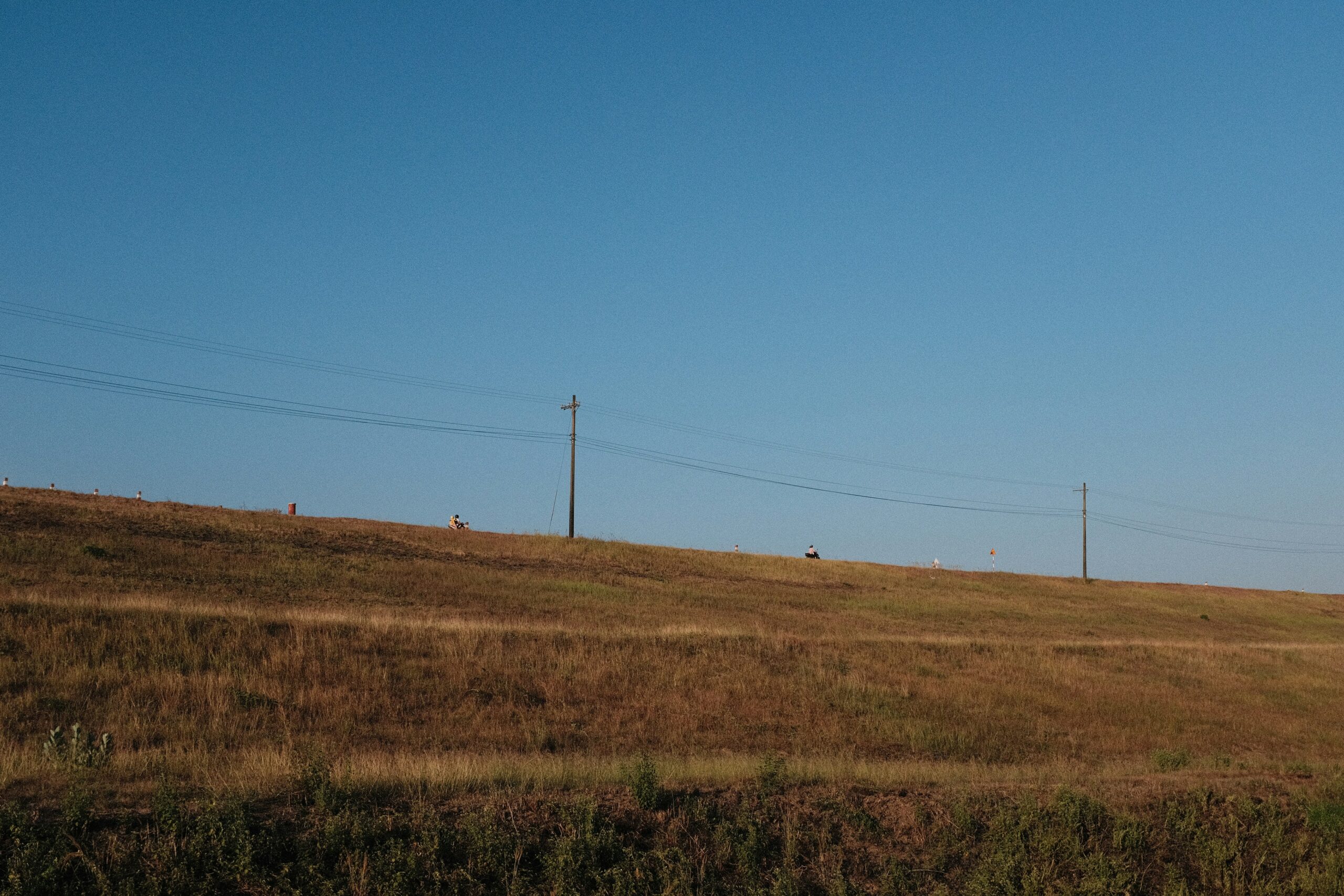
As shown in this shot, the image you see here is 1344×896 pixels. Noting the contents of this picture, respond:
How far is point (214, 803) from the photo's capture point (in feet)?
30.8

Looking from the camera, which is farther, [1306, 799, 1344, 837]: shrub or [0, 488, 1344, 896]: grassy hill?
[1306, 799, 1344, 837]: shrub

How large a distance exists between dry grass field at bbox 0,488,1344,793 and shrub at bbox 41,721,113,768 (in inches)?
12.4

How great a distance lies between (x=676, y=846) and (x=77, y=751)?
7.41m

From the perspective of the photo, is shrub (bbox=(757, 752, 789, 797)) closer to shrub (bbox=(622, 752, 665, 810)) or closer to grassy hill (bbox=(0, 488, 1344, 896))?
grassy hill (bbox=(0, 488, 1344, 896))

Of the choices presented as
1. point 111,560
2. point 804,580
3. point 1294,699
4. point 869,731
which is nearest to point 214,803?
point 869,731

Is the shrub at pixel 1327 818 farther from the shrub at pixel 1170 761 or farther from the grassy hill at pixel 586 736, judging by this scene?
the shrub at pixel 1170 761

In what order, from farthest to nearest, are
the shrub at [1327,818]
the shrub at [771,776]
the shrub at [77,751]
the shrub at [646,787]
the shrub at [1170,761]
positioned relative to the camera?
the shrub at [1170,761], the shrub at [1327,818], the shrub at [771,776], the shrub at [77,751], the shrub at [646,787]

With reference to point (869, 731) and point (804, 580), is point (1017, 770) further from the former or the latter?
point (804, 580)

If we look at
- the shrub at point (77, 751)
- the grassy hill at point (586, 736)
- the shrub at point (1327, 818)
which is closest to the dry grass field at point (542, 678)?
→ the grassy hill at point (586, 736)

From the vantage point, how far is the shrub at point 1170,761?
1761 centimetres

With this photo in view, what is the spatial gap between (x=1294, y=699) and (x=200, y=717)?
103 feet

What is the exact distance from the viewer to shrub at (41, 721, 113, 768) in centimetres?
1161

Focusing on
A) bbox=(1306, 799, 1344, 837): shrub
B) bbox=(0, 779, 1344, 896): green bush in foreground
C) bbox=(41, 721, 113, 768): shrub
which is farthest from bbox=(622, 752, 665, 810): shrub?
bbox=(1306, 799, 1344, 837): shrub

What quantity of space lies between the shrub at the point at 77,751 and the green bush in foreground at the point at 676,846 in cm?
277
